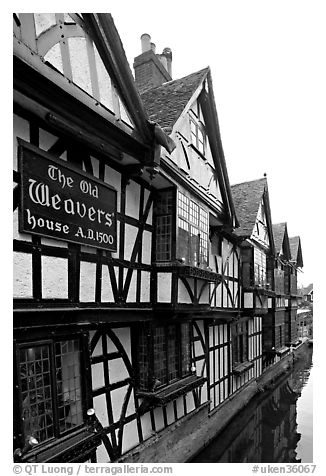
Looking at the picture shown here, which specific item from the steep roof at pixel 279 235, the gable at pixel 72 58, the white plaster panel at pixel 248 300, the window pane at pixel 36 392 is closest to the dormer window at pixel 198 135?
the gable at pixel 72 58

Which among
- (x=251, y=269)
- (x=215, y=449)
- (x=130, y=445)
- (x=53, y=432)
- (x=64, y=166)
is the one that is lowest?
(x=215, y=449)

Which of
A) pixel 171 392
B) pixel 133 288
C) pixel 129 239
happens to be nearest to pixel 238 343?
pixel 171 392

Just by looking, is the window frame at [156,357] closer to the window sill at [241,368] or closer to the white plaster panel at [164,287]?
the white plaster panel at [164,287]

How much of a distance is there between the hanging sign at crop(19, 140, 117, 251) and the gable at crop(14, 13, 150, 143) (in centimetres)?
94

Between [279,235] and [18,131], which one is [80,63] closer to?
[18,131]

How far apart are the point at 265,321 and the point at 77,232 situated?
1599cm

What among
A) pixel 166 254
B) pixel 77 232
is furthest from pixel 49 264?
pixel 166 254

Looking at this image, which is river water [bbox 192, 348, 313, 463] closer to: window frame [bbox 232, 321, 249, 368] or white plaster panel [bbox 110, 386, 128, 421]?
window frame [bbox 232, 321, 249, 368]

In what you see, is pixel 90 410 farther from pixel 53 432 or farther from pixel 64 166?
pixel 64 166

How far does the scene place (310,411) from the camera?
47.2ft

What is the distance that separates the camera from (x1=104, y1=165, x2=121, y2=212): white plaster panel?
5.92 meters

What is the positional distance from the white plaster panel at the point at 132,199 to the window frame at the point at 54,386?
2404 mm

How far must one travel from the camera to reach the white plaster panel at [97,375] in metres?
5.69

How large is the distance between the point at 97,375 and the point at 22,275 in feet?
8.08
